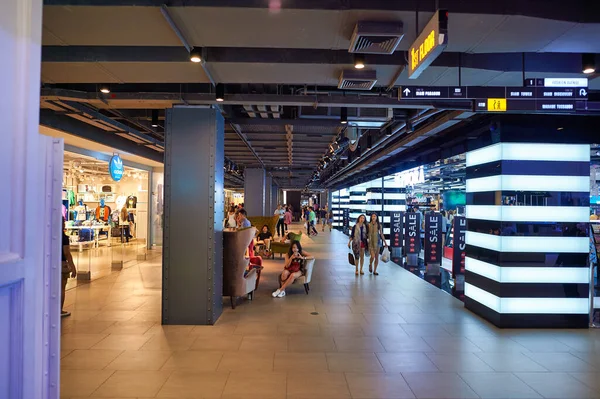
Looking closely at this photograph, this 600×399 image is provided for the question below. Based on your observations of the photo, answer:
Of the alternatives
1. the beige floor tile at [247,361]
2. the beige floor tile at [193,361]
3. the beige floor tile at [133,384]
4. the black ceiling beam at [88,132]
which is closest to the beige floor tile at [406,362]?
the beige floor tile at [247,361]

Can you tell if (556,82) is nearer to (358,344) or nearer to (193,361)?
(358,344)

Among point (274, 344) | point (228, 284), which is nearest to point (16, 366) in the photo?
point (274, 344)

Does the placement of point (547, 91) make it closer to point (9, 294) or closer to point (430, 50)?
point (430, 50)

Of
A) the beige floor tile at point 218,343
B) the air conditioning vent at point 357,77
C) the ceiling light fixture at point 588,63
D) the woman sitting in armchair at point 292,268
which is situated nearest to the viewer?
the ceiling light fixture at point 588,63

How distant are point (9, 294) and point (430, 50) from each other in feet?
10.3

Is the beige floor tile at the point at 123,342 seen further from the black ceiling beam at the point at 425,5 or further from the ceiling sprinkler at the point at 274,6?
the ceiling sprinkler at the point at 274,6

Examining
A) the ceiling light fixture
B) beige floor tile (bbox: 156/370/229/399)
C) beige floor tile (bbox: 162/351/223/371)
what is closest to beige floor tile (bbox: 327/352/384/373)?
beige floor tile (bbox: 156/370/229/399)

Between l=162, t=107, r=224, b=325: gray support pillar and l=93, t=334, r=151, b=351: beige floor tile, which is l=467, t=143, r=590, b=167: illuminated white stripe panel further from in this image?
l=93, t=334, r=151, b=351: beige floor tile

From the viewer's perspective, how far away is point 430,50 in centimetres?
315

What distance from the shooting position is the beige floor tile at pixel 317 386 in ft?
11.8

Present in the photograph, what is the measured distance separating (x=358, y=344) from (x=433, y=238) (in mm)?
6813

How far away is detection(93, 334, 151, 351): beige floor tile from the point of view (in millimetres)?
4812

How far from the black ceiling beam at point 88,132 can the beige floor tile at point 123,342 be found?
414cm

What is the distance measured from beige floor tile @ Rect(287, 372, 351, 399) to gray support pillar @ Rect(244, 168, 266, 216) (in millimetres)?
12742
